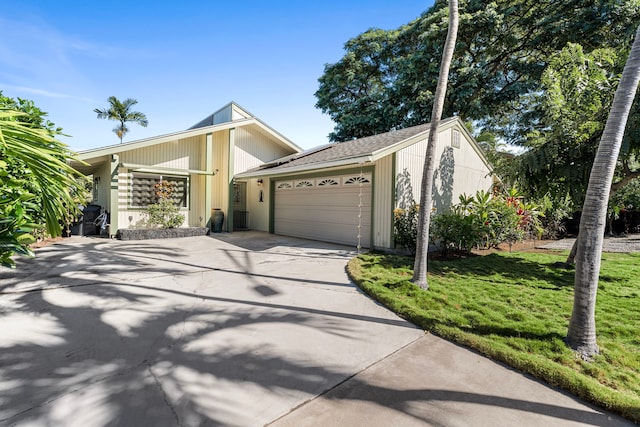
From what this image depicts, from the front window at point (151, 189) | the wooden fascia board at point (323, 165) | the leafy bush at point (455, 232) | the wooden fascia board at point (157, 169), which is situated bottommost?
the leafy bush at point (455, 232)

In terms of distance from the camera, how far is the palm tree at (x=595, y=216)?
298 centimetres

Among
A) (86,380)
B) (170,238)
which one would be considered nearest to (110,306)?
(86,380)

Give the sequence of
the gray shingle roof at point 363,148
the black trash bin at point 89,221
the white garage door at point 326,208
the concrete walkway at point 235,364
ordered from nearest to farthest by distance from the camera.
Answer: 1. the concrete walkway at point 235,364
2. the gray shingle roof at point 363,148
3. the white garage door at point 326,208
4. the black trash bin at point 89,221

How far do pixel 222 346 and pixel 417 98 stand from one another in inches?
675

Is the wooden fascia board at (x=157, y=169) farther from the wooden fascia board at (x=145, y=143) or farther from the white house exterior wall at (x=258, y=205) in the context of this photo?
the white house exterior wall at (x=258, y=205)

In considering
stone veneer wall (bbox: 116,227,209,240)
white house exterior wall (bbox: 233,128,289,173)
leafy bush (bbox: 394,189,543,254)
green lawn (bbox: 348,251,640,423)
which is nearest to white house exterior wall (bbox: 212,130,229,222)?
white house exterior wall (bbox: 233,128,289,173)

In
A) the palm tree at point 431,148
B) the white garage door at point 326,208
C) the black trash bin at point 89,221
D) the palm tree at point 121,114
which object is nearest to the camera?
the palm tree at point 431,148

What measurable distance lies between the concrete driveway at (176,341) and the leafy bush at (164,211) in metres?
4.93

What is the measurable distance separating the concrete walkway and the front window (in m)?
6.46

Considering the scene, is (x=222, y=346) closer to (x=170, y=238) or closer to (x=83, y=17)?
(x=170, y=238)

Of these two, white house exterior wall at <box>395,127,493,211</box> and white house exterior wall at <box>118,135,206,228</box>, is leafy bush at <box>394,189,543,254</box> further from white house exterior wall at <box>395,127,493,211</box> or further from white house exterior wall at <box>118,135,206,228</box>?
white house exterior wall at <box>118,135,206,228</box>

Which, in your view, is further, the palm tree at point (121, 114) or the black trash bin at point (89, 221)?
the palm tree at point (121, 114)

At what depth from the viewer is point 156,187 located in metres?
11.5

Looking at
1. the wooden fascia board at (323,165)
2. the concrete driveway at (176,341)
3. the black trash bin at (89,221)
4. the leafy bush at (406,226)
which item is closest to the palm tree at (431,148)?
the concrete driveway at (176,341)
